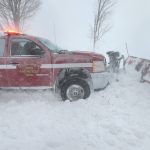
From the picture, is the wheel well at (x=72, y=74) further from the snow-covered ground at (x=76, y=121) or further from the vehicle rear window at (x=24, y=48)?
the vehicle rear window at (x=24, y=48)

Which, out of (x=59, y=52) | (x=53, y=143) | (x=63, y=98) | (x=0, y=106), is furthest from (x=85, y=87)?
(x=53, y=143)

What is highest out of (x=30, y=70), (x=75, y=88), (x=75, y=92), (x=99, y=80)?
(x=30, y=70)

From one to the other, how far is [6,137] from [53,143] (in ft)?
3.11

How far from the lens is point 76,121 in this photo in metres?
7.04

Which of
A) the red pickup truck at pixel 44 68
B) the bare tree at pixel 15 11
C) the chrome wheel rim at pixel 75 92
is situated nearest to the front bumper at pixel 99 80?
the red pickup truck at pixel 44 68

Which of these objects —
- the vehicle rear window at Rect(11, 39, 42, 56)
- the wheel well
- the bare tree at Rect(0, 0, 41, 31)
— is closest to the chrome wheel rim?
the wheel well

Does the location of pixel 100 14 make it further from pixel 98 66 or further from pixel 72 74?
pixel 72 74

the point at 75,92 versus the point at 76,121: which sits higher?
the point at 75,92

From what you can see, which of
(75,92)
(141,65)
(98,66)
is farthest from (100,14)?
(75,92)

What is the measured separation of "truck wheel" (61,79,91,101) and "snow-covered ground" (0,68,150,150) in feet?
0.86

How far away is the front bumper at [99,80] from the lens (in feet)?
29.3

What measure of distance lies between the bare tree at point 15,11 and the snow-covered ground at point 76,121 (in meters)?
12.2

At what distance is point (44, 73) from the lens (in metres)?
8.73

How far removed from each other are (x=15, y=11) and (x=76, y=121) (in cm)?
1518
